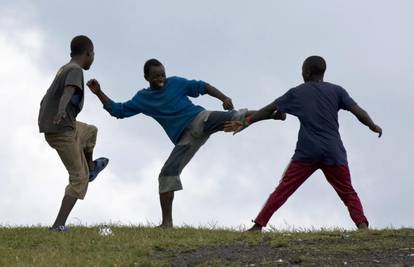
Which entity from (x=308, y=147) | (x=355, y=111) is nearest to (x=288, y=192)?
(x=308, y=147)

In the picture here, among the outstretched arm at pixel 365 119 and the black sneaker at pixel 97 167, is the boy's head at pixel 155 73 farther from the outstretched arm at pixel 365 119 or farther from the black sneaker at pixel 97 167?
the outstretched arm at pixel 365 119

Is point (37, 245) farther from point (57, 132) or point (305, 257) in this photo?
point (305, 257)

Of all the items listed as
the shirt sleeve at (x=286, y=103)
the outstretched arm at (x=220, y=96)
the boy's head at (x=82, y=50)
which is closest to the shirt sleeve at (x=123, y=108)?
the outstretched arm at (x=220, y=96)

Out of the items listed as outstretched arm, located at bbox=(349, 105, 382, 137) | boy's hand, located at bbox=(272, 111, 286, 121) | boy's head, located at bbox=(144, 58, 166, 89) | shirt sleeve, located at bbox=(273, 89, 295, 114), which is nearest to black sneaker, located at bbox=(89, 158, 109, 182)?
boy's head, located at bbox=(144, 58, 166, 89)

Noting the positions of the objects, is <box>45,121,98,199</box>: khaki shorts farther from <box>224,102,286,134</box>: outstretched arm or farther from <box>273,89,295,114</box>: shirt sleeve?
<box>273,89,295,114</box>: shirt sleeve

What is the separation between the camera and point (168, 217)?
40.3 feet

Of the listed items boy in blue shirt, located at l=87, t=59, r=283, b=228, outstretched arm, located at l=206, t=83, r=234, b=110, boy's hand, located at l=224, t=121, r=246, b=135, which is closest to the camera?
boy's hand, located at l=224, t=121, r=246, b=135

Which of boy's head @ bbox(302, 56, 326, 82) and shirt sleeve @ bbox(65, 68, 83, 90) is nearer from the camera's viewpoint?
shirt sleeve @ bbox(65, 68, 83, 90)

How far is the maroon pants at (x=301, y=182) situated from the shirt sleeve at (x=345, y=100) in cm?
76

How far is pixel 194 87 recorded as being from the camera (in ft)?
40.9

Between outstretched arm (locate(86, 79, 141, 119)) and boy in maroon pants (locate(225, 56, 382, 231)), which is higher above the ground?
outstretched arm (locate(86, 79, 141, 119))

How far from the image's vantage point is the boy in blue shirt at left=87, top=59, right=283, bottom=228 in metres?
12.3

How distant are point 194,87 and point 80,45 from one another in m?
1.72

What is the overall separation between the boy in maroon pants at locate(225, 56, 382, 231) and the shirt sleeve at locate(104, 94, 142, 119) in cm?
203
